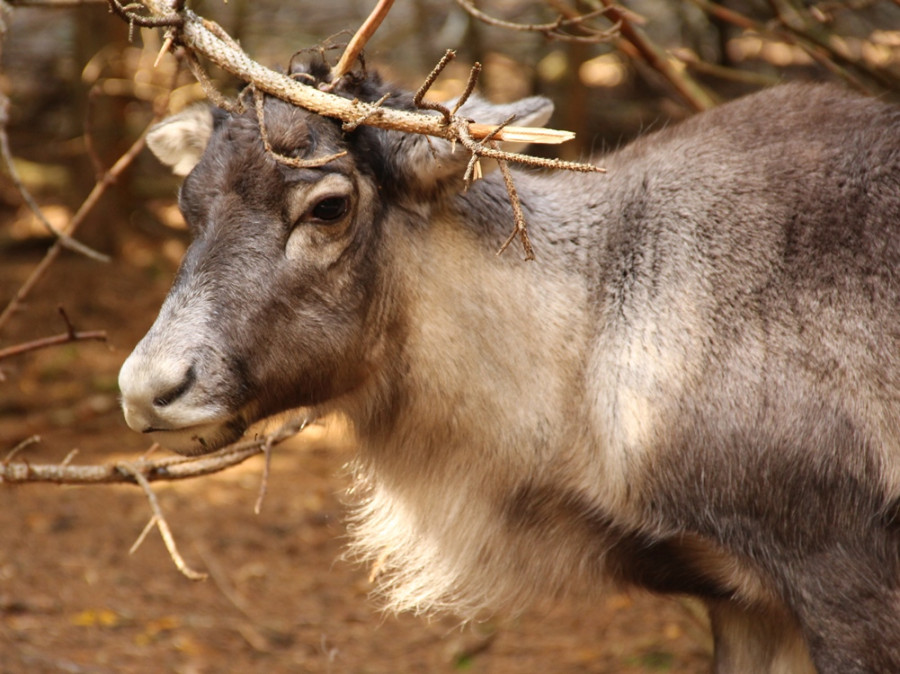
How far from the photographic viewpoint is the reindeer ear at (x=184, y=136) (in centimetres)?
384

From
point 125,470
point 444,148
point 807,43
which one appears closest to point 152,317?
point 125,470

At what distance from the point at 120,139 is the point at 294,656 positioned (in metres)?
5.20

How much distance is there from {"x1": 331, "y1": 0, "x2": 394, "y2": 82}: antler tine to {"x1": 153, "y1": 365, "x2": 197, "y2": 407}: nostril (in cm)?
106

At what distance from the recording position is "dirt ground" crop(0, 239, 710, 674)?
17.0 feet

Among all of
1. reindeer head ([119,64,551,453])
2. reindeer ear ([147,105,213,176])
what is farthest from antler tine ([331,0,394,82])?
reindeer ear ([147,105,213,176])

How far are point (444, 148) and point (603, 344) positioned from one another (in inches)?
33.5

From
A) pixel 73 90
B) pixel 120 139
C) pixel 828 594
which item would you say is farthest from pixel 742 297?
pixel 73 90

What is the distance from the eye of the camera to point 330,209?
3338 millimetres

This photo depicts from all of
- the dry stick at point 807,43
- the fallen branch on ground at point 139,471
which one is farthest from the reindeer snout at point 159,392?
the dry stick at point 807,43

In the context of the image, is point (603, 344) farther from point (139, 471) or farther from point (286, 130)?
point (139, 471)

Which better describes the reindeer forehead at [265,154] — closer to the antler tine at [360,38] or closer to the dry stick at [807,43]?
the antler tine at [360,38]

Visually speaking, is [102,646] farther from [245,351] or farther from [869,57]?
[869,57]

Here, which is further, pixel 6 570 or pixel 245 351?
pixel 6 570

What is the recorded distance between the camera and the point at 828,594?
10.7 feet
